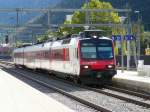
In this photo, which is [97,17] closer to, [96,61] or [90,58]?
[90,58]

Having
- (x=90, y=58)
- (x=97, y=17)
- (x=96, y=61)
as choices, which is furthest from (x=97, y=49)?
(x=97, y=17)

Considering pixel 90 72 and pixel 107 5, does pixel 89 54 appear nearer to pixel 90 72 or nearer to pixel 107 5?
pixel 90 72

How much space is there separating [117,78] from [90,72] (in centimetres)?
237

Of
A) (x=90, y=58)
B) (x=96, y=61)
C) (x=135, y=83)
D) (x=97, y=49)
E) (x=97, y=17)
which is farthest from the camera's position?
(x=97, y=17)

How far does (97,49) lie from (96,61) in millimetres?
883

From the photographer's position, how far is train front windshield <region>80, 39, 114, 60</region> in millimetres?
30500

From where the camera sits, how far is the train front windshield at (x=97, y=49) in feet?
100

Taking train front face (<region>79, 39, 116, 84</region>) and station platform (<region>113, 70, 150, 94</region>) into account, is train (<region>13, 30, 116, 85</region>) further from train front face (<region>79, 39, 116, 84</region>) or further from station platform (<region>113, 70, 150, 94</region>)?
station platform (<region>113, 70, 150, 94</region>)

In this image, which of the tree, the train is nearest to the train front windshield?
the train

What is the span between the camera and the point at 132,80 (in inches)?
1112

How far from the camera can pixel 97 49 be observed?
30.8 m

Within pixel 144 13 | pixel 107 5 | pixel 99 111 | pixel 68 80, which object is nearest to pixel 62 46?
pixel 68 80

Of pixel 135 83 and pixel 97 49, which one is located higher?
pixel 97 49

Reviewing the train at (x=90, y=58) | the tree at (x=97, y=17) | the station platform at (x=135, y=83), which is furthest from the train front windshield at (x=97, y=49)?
the tree at (x=97, y=17)
